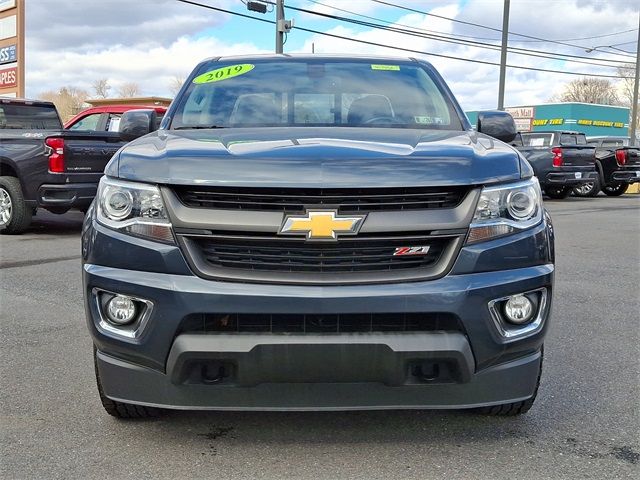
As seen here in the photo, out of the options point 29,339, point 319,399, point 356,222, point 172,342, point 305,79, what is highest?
point 305,79

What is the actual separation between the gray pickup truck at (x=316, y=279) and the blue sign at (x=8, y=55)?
19933 millimetres

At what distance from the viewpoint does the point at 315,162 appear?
8.36 feet

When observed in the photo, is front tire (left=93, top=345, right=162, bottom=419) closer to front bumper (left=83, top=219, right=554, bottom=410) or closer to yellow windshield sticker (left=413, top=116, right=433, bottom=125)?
front bumper (left=83, top=219, right=554, bottom=410)

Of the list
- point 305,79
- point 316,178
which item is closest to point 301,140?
point 316,178

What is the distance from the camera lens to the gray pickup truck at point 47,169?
9.02 m

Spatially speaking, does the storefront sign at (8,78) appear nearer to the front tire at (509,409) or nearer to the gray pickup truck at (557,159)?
the gray pickup truck at (557,159)

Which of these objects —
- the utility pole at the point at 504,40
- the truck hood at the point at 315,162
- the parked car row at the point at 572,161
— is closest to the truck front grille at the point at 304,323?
the truck hood at the point at 315,162

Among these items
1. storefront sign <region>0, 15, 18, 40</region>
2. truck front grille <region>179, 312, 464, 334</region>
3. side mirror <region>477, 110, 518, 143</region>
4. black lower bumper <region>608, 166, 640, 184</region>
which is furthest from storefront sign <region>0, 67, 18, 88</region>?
truck front grille <region>179, 312, 464, 334</region>

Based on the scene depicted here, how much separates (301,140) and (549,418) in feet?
5.84

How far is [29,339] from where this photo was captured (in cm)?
447

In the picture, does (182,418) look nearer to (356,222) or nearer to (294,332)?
(294,332)

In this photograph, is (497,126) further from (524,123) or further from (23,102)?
(524,123)

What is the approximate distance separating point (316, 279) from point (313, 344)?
24 cm

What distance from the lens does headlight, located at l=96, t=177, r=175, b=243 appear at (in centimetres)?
255
